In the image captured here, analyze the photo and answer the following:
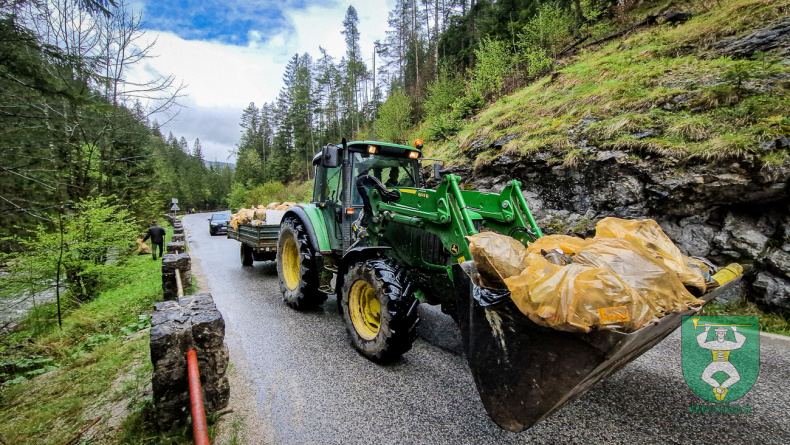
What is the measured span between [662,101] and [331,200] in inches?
261

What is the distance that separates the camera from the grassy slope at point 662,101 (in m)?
5.20

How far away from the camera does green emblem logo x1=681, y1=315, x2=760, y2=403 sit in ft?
9.23

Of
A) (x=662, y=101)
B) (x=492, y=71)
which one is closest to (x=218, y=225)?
(x=492, y=71)

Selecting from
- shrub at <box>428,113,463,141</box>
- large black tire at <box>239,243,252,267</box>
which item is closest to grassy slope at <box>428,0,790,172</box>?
shrub at <box>428,113,463,141</box>

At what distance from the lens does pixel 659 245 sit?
2092 millimetres

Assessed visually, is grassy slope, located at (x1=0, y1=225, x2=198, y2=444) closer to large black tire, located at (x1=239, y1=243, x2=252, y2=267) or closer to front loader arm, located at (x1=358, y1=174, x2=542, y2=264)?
front loader arm, located at (x1=358, y1=174, x2=542, y2=264)

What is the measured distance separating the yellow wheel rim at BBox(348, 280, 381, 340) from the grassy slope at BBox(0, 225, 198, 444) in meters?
1.90

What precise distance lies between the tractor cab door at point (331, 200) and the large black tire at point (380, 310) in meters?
1.14

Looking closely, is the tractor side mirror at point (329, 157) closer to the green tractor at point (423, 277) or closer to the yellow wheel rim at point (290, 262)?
the green tractor at point (423, 277)

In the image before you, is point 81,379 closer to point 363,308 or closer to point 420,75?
point 363,308

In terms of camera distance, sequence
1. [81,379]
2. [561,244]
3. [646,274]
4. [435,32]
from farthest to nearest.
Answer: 1. [435,32]
2. [81,379]
3. [561,244]
4. [646,274]

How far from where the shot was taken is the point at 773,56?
6066 mm

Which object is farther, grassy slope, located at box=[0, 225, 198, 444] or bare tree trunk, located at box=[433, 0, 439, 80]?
bare tree trunk, located at box=[433, 0, 439, 80]

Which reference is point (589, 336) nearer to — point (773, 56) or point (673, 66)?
point (773, 56)
